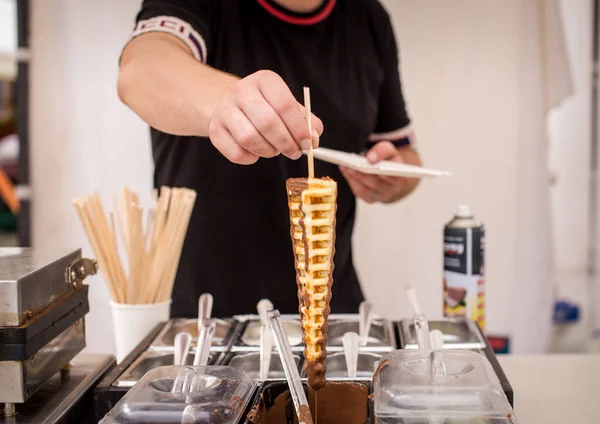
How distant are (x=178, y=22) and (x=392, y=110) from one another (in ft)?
3.11

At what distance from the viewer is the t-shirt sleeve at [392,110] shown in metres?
2.22

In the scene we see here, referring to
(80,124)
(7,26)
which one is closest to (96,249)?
(80,124)

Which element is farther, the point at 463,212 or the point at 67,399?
the point at 463,212

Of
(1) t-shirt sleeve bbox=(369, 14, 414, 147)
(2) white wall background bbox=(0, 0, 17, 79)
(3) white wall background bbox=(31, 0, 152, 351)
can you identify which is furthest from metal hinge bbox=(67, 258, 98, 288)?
(2) white wall background bbox=(0, 0, 17, 79)

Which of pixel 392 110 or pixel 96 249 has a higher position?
pixel 392 110

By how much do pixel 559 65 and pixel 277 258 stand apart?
176cm

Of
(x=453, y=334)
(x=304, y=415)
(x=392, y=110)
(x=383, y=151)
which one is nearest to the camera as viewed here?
(x=304, y=415)

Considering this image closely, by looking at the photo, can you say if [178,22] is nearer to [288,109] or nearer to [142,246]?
[142,246]

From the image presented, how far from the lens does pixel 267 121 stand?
0.96 metres

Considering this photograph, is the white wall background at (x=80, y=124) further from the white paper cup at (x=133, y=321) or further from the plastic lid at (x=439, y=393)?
the plastic lid at (x=439, y=393)

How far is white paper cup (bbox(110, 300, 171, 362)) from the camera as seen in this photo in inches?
57.4

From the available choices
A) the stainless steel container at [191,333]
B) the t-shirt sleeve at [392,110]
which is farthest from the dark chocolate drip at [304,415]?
the t-shirt sleeve at [392,110]

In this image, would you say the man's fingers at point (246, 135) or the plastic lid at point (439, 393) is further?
the man's fingers at point (246, 135)

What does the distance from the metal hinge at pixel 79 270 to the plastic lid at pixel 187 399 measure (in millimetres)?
299
